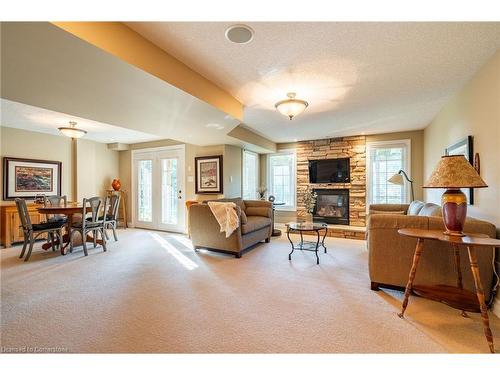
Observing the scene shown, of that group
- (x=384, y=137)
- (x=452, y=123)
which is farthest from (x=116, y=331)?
(x=384, y=137)

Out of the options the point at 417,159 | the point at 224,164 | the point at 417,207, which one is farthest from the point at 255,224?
the point at 417,159

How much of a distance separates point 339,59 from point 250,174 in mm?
4501

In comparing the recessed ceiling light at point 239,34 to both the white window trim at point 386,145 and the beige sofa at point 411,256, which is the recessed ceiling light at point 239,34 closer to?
the beige sofa at point 411,256

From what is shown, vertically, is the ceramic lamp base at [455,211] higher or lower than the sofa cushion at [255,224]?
higher

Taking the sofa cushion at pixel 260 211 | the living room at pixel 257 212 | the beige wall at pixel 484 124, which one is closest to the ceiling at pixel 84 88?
the living room at pixel 257 212

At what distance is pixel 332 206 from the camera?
19.6ft

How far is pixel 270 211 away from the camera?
483 cm

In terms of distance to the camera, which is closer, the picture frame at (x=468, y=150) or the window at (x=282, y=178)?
the picture frame at (x=468, y=150)

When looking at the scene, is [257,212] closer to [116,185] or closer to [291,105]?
[291,105]

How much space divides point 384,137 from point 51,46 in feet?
19.7

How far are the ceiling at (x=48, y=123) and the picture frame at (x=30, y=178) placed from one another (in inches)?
27.8

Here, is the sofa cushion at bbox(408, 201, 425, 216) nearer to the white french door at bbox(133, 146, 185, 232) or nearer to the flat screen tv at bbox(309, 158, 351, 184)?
the flat screen tv at bbox(309, 158, 351, 184)

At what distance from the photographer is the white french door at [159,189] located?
586 cm
